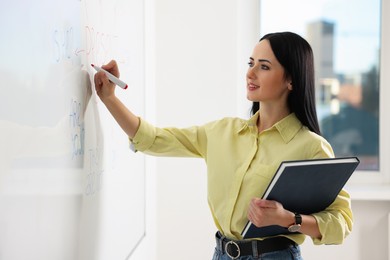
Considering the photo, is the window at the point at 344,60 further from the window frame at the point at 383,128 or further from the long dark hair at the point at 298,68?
the long dark hair at the point at 298,68

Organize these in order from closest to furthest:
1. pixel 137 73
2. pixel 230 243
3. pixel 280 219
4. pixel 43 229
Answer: pixel 43 229 → pixel 280 219 → pixel 230 243 → pixel 137 73

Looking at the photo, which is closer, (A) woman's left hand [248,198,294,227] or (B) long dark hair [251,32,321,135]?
(A) woman's left hand [248,198,294,227]

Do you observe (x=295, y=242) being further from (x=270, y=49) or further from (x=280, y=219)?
(x=270, y=49)

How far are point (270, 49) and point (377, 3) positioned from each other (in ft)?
5.54

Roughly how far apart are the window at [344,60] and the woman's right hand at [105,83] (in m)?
1.75

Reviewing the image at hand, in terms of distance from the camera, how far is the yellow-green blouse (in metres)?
1.47

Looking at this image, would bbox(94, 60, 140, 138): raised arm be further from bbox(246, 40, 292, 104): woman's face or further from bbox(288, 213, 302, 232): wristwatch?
bbox(288, 213, 302, 232): wristwatch

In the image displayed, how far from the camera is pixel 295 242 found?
1516 mm

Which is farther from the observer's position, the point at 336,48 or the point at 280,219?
the point at 336,48

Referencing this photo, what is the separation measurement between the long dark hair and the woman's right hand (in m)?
0.46

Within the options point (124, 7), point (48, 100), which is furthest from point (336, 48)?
point (48, 100)

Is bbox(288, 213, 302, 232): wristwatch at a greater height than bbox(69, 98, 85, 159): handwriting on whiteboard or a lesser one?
lesser

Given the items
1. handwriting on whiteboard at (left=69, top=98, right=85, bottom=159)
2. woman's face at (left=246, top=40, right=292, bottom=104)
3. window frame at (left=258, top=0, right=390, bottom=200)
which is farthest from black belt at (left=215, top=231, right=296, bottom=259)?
window frame at (left=258, top=0, right=390, bottom=200)

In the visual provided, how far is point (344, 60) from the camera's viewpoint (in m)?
3.00
